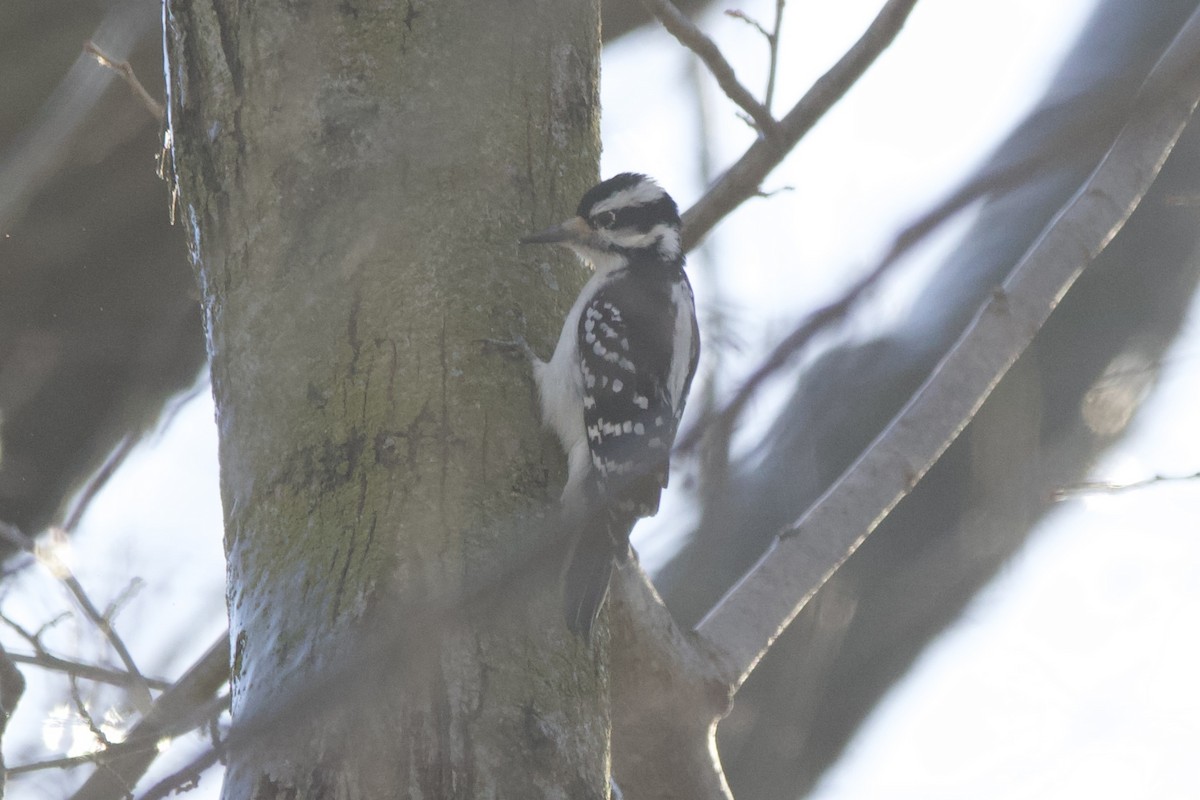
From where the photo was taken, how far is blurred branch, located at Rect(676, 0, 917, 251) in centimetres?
353

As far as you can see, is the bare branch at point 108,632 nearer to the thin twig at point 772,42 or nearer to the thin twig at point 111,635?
the thin twig at point 111,635

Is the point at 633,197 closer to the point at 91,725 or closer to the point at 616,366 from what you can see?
the point at 616,366

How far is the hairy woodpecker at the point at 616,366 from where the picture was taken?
2.88 meters

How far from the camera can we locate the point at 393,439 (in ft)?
8.70

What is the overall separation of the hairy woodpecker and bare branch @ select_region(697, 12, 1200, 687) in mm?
371

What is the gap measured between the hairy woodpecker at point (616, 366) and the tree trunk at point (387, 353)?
120 mm

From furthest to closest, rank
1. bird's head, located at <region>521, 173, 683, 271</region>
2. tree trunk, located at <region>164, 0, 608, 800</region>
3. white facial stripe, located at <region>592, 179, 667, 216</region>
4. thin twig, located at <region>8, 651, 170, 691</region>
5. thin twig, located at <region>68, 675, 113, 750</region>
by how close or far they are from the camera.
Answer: white facial stripe, located at <region>592, 179, 667, 216</region>, bird's head, located at <region>521, 173, 683, 271</region>, thin twig, located at <region>8, 651, 170, 691</region>, thin twig, located at <region>68, 675, 113, 750</region>, tree trunk, located at <region>164, 0, 608, 800</region>

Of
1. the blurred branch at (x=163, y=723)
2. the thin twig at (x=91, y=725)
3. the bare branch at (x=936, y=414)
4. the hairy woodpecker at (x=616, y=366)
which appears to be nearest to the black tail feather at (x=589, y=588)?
the hairy woodpecker at (x=616, y=366)

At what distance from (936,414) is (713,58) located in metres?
1.12

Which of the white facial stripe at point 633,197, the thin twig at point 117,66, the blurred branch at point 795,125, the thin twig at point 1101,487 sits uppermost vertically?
the thin twig at point 117,66

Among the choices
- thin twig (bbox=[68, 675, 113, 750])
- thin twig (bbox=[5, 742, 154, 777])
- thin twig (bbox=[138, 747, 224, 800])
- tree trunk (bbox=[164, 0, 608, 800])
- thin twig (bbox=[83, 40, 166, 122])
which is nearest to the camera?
thin twig (bbox=[138, 747, 224, 800])

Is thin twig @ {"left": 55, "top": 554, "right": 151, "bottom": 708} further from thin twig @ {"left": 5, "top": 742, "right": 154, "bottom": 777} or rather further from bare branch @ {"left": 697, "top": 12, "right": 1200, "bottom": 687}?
bare branch @ {"left": 697, "top": 12, "right": 1200, "bottom": 687}

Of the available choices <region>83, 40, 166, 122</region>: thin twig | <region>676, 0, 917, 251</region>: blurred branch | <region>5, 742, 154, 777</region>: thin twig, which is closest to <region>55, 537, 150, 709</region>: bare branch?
<region>5, 742, 154, 777</region>: thin twig

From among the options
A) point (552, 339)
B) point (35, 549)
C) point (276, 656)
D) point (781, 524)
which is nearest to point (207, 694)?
point (35, 549)
